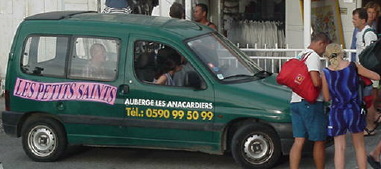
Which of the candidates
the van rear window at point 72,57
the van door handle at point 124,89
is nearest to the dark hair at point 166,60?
the van door handle at point 124,89

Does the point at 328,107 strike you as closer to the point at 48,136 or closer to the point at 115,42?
the point at 115,42

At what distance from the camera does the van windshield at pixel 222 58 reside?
953 cm

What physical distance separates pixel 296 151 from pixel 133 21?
2.56 m

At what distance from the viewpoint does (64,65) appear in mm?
9797

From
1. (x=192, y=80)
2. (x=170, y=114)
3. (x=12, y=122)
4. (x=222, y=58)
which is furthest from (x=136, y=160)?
(x=222, y=58)

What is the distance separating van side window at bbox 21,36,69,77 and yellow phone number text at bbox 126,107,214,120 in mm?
1018

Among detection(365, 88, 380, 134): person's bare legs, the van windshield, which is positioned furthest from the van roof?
detection(365, 88, 380, 134): person's bare legs

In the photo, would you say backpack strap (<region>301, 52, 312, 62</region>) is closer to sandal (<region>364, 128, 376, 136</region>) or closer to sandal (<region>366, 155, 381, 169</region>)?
sandal (<region>366, 155, 381, 169</region>)

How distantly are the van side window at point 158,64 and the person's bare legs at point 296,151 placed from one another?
5.00 feet

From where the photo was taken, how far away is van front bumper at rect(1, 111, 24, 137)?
32.6 feet

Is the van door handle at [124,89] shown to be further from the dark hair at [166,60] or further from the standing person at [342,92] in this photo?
the standing person at [342,92]

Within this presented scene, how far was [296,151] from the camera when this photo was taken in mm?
8828

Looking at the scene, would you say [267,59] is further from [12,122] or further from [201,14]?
[12,122]

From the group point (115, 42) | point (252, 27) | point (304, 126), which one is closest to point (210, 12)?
point (252, 27)
